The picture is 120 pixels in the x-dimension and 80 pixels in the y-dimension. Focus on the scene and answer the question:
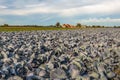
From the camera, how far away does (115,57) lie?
7090 mm

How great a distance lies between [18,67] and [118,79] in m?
1.60

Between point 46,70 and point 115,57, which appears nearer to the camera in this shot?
point 46,70

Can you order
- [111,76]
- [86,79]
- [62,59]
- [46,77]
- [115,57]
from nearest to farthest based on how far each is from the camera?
[86,79]
[46,77]
[111,76]
[62,59]
[115,57]

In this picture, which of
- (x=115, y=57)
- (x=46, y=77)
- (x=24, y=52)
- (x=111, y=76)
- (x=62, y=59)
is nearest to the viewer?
(x=46, y=77)

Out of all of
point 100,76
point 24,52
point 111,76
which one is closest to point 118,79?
point 111,76

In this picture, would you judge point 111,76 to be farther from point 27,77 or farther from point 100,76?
point 27,77

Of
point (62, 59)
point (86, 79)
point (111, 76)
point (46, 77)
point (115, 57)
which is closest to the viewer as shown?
point (86, 79)

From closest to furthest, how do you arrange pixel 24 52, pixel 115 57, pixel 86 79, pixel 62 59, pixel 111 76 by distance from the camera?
1. pixel 86 79
2. pixel 111 76
3. pixel 62 59
4. pixel 115 57
5. pixel 24 52

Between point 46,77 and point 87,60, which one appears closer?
point 46,77

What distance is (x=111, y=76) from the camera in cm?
491

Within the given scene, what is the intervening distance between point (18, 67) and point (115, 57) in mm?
2775

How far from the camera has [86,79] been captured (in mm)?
4172

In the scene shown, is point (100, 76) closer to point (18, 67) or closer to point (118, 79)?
point (118, 79)

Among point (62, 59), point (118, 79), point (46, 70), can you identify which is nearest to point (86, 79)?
point (46, 70)
